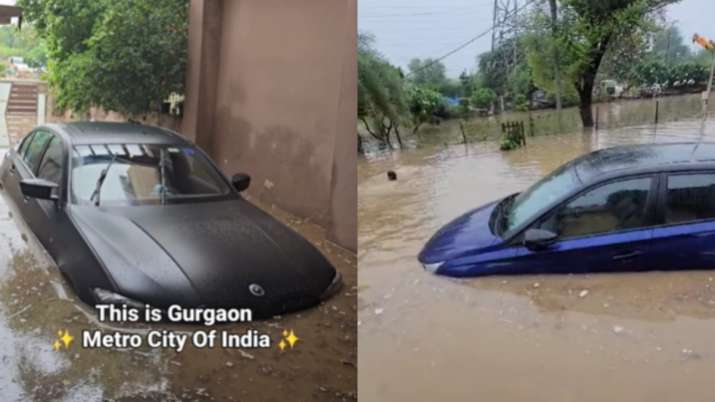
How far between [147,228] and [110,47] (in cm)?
54

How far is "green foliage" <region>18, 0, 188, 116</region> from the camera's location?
6.18 ft

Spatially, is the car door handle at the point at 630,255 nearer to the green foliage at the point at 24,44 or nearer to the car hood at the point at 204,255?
the car hood at the point at 204,255

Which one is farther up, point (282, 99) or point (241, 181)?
point (282, 99)

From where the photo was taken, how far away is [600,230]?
6.21ft

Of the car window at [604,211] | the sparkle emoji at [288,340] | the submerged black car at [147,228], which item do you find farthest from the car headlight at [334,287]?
the car window at [604,211]

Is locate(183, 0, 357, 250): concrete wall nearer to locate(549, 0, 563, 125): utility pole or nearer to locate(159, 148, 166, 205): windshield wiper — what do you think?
locate(159, 148, 166, 205): windshield wiper

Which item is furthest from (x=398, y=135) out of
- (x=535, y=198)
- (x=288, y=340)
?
(x=288, y=340)

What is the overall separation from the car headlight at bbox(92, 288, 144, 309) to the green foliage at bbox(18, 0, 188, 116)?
1.73 ft

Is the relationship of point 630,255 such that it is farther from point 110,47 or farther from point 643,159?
point 110,47

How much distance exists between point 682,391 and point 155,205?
1.56m

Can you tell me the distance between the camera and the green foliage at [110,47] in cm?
188

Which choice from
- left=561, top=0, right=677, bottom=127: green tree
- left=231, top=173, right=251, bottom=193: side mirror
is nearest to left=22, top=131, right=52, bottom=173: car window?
left=231, top=173, right=251, bottom=193: side mirror

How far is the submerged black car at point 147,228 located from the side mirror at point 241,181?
2.4 inches

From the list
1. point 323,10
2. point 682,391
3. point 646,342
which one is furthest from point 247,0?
point 682,391
